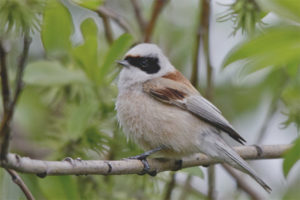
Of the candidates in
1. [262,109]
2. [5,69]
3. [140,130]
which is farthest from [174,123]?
[262,109]

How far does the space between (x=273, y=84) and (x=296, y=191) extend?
88cm

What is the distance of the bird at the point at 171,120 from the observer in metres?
3.22

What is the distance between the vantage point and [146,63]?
3781 mm

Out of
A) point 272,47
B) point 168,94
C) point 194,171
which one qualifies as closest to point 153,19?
point 168,94

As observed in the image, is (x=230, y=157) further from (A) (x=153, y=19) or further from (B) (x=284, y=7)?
(A) (x=153, y=19)

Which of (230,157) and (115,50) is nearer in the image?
(230,157)

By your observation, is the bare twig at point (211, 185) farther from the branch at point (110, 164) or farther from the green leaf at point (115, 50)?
the green leaf at point (115, 50)

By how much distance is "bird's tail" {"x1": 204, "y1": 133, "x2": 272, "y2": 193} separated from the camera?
296 centimetres

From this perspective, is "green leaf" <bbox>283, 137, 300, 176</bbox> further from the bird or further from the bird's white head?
the bird's white head

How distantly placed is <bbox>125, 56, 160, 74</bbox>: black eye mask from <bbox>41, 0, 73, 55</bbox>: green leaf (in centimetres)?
66

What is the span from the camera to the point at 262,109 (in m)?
5.33

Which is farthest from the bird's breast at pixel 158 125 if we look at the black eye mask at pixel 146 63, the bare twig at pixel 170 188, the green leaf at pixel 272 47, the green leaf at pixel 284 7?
the green leaf at pixel 284 7

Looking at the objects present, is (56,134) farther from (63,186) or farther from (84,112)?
(63,186)

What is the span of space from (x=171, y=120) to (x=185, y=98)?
0.21m
